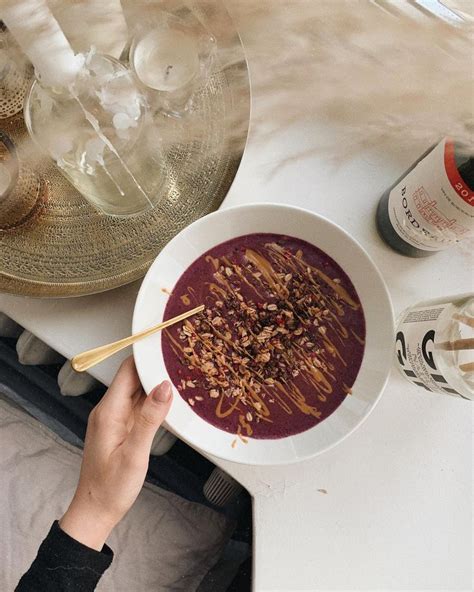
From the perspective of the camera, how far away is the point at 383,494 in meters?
0.62

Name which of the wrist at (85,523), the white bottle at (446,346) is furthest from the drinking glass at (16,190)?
the white bottle at (446,346)

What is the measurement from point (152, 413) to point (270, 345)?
15 centimetres

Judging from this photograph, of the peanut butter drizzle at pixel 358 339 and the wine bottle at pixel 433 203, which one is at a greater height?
the wine bottle at pixel 433 203

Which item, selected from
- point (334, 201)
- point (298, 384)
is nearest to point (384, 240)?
point (334, 201)

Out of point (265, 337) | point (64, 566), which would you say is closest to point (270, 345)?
point (265, 337)

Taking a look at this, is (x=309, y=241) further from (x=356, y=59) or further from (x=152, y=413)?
(x=356, y=59)

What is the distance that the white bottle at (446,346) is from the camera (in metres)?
0.53

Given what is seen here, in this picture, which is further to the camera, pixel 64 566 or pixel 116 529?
pixel 116 529

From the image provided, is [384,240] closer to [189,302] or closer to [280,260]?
[280,260]

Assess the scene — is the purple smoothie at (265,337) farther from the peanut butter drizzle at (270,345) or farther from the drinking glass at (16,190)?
the drinking glass at (16,190)

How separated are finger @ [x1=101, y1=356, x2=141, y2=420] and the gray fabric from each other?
328 millimetres

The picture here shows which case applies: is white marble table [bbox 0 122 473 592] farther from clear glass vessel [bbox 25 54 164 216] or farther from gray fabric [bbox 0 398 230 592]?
gray fabric [bbox 0 398 230 592]

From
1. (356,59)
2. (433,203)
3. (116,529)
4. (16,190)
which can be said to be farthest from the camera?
(116,529)

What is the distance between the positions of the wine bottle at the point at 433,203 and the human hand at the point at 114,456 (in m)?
0.28
